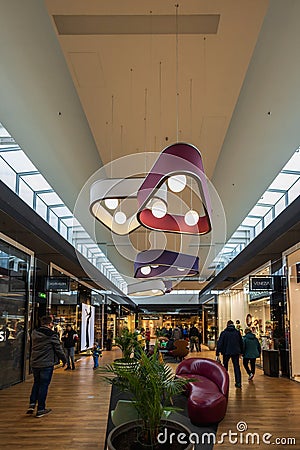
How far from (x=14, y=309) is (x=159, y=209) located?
19.8ft

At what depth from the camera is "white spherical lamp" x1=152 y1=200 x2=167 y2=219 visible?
7293mm

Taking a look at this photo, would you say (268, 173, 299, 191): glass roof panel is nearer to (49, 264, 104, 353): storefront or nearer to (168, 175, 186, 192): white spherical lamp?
(168, 175, 186, 192): white spherical lamp

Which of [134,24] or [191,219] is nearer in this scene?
[134,24]

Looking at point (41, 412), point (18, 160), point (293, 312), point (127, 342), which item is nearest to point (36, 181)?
point (18, 160)

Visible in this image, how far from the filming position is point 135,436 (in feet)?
12.2

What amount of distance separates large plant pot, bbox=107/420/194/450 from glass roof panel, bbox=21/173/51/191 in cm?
844

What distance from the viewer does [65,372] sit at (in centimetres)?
1424

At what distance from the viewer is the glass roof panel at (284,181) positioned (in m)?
11.9

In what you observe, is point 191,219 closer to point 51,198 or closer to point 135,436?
point 135,436

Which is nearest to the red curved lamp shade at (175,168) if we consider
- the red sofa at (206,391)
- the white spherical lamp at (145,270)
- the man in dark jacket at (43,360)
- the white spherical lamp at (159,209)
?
the white spherical lamp at (159,209)

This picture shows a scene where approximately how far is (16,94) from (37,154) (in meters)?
2.93

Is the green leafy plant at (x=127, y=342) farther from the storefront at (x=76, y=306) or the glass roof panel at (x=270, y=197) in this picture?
the glass roof panel at (x=270, y=197)

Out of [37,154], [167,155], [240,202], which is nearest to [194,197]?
[240,202]

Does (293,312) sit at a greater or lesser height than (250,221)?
lesser
